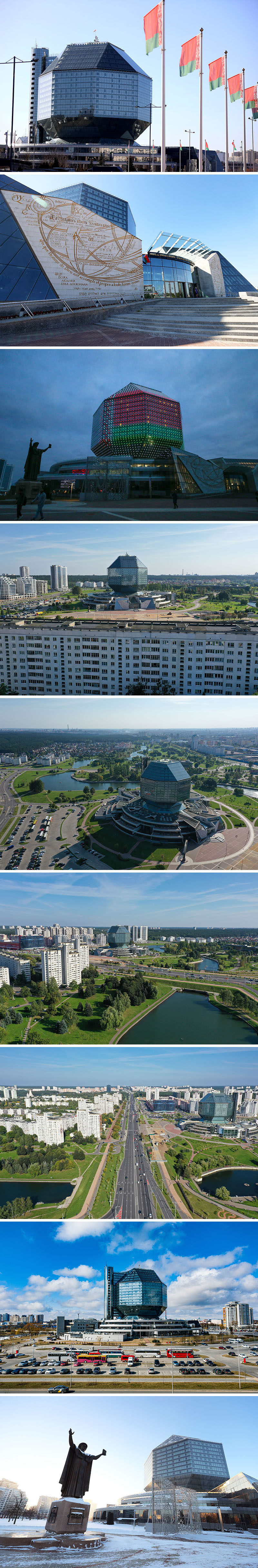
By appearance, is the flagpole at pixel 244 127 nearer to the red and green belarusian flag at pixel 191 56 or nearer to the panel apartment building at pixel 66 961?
the red and green belarusian flag at pixel 191 56

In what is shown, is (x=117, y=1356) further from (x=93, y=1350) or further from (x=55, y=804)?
(x=55, y=804)

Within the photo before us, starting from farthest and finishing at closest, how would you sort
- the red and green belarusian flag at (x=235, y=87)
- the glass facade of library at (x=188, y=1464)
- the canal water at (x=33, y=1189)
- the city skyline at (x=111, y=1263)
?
the red and green belarusian flag at (x=235, y=87) → the canal water at (x=33, y=1189) → the city skyline at (x=111, y=1263) → the glass facade of library at (x=188, y=1464)

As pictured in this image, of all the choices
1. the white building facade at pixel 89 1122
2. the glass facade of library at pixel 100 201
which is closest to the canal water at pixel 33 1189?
the white building facade at pixel 89 1122

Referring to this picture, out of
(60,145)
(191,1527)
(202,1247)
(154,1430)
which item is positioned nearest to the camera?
(191,1527)

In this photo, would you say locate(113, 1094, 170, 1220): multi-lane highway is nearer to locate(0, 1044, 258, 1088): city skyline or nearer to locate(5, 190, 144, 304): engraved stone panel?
locate(0, 1044, 258, 1088): city skyline

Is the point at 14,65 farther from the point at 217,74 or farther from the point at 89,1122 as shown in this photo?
the point at 89,1122

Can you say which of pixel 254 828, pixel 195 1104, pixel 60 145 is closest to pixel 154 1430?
pixel 195 1104

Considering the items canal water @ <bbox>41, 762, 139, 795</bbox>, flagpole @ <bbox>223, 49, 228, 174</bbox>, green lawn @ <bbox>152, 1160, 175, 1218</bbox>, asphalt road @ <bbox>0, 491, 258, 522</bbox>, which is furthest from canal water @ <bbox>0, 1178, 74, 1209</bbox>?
flagpole @ <bbox>223, 49, 228, 174</bbox>
